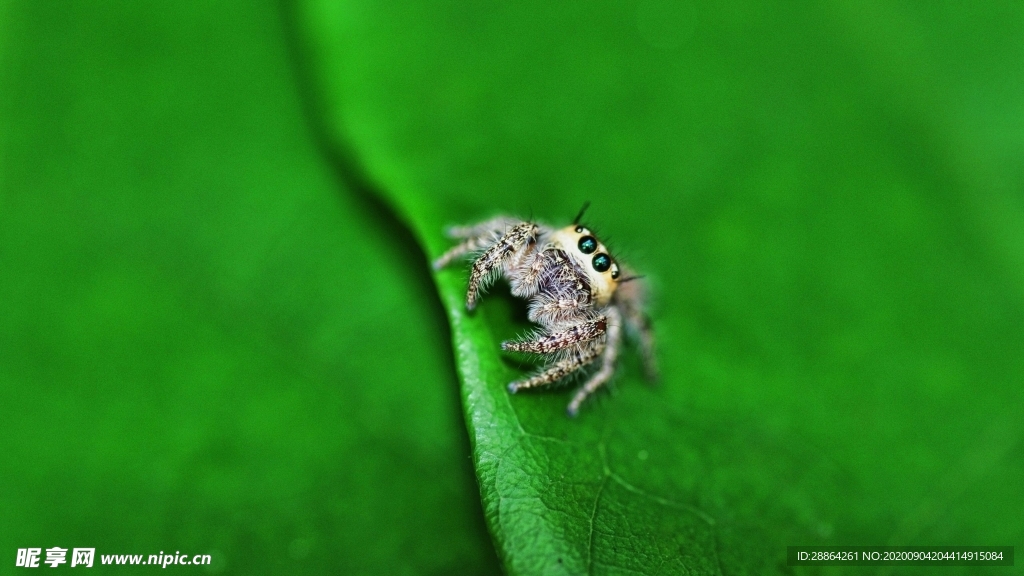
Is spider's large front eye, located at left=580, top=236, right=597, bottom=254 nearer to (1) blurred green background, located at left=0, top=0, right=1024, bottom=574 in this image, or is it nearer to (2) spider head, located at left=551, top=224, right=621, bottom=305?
(2) spider head, located at left=551, top=224, right=621, bottom=305

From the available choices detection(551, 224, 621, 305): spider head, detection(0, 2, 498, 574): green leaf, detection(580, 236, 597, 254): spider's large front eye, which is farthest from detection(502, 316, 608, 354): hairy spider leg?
detection(0, 2, 498, 574): green leaf

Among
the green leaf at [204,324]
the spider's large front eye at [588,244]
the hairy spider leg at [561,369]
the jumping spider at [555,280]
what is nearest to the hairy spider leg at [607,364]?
the jumping spider at [555,280]

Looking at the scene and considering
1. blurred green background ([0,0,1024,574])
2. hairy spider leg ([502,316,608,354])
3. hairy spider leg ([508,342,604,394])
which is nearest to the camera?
hairy spider leg ([508,342,604,394])

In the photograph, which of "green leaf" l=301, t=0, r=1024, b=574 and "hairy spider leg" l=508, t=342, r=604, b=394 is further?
"green leaf" l=301, t=0, r=1024, b=574

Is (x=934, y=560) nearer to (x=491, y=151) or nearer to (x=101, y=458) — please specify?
(x=491, y=151)

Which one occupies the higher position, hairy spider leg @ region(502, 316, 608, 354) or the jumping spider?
the jumping spider

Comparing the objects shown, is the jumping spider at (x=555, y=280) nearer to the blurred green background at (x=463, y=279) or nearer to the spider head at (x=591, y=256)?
the spider head at (x=591, y=256)

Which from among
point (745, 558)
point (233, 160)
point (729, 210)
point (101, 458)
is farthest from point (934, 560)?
point (233, 160)
